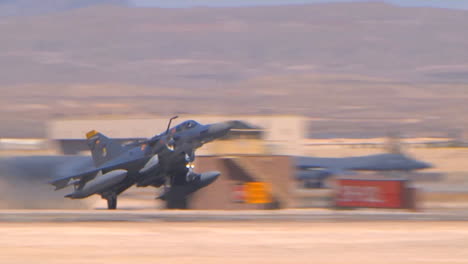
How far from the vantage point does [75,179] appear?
3206 centimetres

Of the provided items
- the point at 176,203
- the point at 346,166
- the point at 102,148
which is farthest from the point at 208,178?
the point at 346,166

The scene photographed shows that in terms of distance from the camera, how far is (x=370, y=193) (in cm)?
2862

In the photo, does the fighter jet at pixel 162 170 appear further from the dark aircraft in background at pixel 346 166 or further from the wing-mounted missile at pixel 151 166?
the dark aircraft in background at pixel 346 166

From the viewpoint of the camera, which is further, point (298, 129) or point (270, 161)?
point (298, 129)

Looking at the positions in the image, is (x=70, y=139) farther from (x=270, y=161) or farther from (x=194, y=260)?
(x=194, y=260)

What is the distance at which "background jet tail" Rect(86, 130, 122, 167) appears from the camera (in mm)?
34625

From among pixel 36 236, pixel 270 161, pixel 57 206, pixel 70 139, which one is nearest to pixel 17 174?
pixel 57 206

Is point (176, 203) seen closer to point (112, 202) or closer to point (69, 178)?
point (112, 202)

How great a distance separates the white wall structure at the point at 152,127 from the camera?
59094 mm

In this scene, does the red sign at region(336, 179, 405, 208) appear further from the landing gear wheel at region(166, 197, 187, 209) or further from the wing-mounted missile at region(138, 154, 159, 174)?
the wing-mounted missile at region(138, 154, 159, 174)

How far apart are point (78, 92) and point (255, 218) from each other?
168905mm

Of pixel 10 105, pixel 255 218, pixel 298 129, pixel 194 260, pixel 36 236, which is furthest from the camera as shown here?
pixel 10 105

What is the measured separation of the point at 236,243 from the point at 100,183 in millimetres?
13934

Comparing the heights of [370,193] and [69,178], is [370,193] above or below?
below
